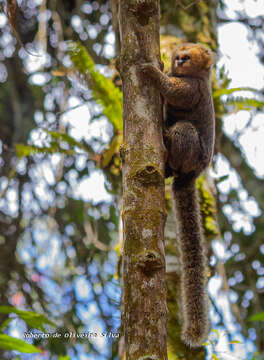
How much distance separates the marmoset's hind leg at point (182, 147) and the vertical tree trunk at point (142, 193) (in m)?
1.15

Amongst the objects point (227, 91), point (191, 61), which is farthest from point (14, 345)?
point (227, 91)

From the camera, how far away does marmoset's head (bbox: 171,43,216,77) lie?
4.25 metres

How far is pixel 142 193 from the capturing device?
2236 millimetres

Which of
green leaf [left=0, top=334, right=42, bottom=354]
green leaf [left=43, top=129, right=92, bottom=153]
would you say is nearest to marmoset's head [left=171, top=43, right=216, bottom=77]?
green leaf [left=43, top=129, right=92, bottom=153]

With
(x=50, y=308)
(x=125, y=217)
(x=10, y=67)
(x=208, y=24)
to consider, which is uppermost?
(x=208, y=24)

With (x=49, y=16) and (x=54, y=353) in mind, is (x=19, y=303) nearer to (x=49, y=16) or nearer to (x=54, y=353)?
(x=54, y=353)

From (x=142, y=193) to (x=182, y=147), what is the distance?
5.08 ft

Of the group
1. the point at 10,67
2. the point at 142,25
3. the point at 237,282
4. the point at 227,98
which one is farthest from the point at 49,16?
the point at 237,282

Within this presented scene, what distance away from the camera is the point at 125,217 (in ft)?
7.24

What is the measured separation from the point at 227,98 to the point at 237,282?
10.8ft

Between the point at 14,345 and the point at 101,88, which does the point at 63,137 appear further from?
the point at 14,345

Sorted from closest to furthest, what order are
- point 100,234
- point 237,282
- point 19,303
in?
point 19,303 < point 100,234 < point 237,282

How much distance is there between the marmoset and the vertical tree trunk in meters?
0.22

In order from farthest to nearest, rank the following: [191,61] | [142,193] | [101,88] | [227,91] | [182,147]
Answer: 1. [227,91]
2. [101,88]
3. [191,61]
4. [182,147]
5. [142,193]
